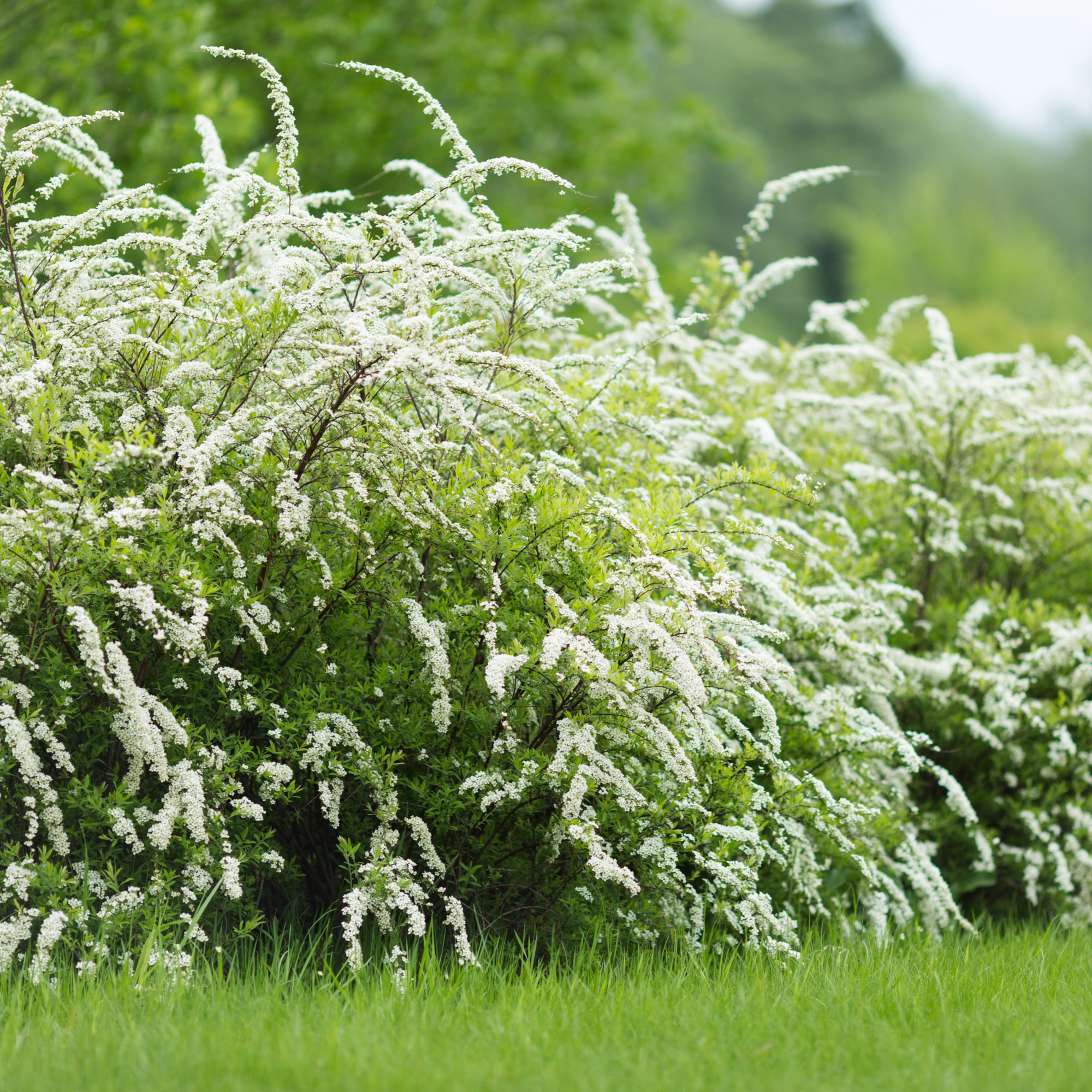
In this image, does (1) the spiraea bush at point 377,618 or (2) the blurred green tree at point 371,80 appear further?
(2) the blurred green tree at point 371,80

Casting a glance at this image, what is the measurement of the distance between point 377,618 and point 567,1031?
1.51m

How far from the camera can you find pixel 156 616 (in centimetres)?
343

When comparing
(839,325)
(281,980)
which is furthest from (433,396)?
(839,325)

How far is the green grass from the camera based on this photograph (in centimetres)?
279

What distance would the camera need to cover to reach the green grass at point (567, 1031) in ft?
9.16

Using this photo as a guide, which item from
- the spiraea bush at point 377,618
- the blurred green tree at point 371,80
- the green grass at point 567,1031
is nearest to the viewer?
the green grass at point 567,1031

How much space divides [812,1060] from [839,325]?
16.0 ft

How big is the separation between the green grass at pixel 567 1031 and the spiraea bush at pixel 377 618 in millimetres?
176

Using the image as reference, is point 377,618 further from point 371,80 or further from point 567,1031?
point 371,80

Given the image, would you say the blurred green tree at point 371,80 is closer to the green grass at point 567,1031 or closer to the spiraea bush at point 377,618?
the spiraea bush at point 377,618

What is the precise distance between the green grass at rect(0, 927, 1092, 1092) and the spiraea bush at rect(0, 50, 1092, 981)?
0.58 ft

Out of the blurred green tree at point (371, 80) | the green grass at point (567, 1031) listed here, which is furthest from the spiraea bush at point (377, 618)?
the blurred green tree at point (371, 80)

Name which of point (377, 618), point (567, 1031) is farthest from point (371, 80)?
point (567, 1031)

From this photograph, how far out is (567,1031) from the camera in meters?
3.19
